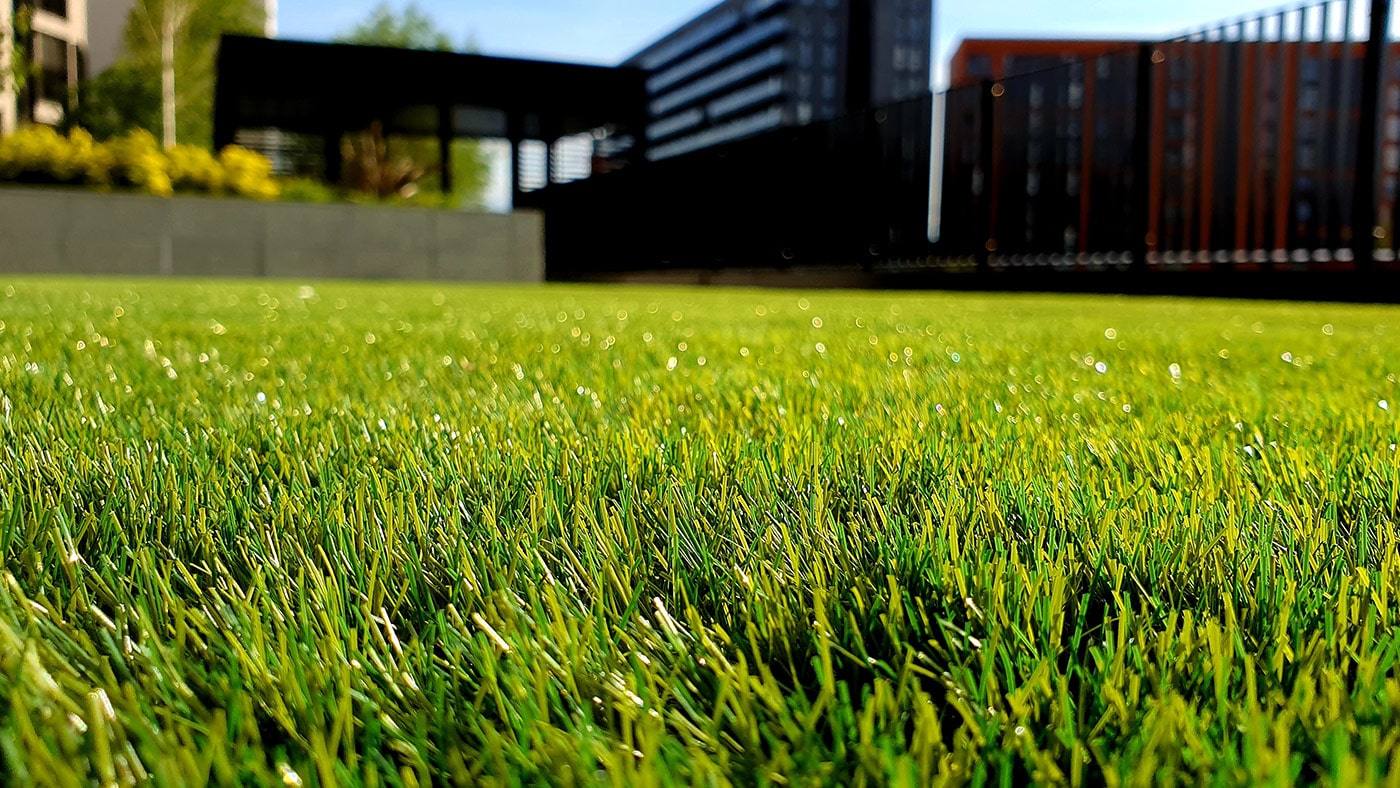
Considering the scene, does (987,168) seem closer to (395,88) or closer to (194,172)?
(194,172)

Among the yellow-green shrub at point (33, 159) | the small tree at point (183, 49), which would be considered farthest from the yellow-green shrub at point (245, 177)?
the small tree at point (183, 49)

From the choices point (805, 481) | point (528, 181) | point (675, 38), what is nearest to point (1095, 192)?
point (805, 481)

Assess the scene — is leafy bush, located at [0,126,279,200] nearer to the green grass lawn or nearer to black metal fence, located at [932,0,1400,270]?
black metal fence, located at [932,0,1400,270]

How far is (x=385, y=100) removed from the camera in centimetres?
2492

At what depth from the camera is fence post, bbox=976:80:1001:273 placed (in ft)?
45.4

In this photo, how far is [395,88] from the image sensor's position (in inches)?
965

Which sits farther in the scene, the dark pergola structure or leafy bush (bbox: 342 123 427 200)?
the dark pergola structure

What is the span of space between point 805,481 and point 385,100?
1004 inches

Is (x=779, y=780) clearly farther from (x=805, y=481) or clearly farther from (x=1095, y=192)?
(x=1095, y=192)

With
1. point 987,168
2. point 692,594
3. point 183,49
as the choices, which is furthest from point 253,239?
point 183,49

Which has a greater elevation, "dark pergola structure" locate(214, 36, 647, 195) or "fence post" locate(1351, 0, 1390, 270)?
"dark pergola structure" locate(214, 36, 647, 195)

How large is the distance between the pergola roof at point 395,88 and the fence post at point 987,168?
12.7 m

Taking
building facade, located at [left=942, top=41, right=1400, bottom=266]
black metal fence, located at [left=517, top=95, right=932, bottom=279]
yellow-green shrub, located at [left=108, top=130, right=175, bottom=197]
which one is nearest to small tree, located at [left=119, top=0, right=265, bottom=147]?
black metal fence, located at [left=517, top=95, right=932, bottom=279]

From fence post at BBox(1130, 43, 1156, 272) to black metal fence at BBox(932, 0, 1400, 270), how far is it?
0.02 metres
